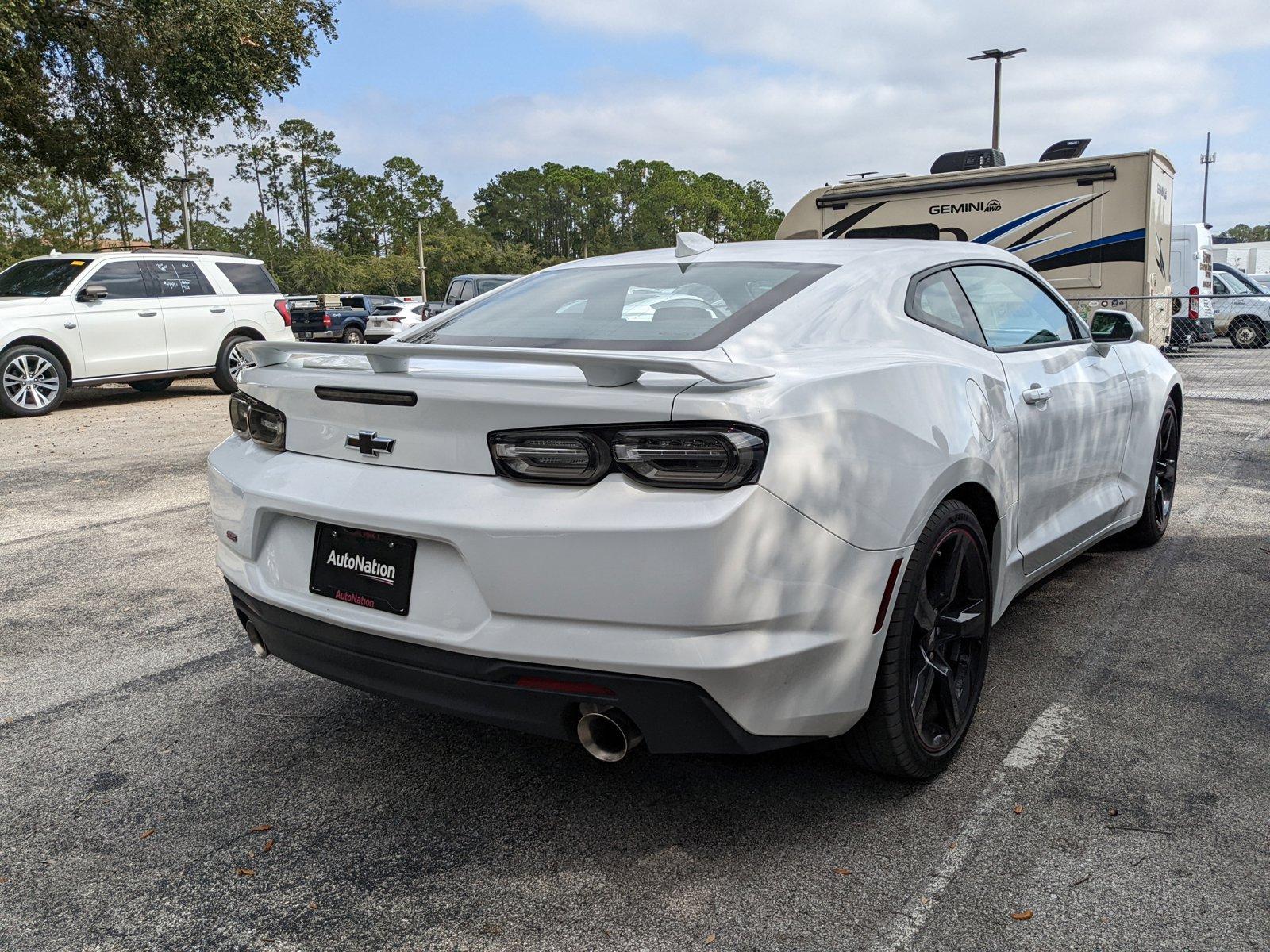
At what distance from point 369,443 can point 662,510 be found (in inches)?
32.1

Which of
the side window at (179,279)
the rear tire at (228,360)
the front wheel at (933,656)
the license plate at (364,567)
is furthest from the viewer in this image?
the rear tire at (228,360)

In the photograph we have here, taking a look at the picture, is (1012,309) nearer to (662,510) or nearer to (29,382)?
(662,510)

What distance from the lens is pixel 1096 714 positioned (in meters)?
3.33

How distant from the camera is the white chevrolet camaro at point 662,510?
2.23 meters

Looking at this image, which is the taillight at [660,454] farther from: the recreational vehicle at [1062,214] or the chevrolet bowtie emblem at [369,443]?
the recreational vehicle at [1062,214]

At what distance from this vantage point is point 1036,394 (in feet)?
11.4

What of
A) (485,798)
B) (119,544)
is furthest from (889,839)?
(119,544)

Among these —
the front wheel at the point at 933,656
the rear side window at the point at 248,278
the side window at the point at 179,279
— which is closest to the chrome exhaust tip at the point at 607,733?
the front wheel at the point at 933,656

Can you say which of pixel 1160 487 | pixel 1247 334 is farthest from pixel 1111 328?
pixel 1247 334

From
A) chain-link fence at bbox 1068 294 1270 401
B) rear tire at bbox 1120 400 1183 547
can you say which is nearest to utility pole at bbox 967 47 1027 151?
chain-link fence at bbox 1068 294 1270 401

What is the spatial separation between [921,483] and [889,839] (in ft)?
2.95

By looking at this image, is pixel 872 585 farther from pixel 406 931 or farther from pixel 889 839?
pixel 406 931

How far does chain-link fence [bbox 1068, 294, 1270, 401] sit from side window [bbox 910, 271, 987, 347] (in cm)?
821

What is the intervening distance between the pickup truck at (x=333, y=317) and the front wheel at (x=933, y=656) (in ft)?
60.4
